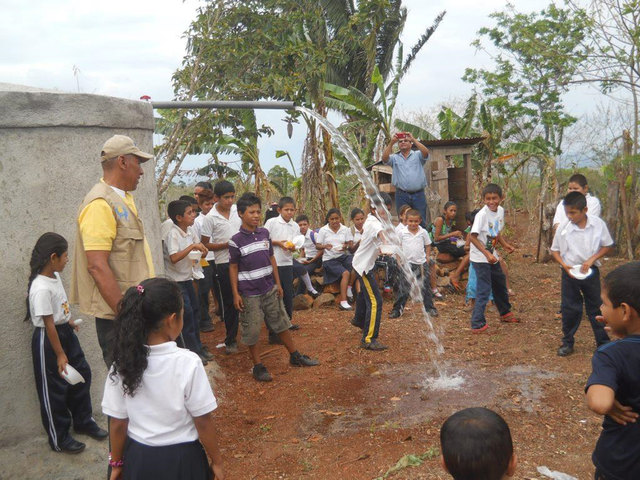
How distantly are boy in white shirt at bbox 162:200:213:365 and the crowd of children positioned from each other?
0.01 meters

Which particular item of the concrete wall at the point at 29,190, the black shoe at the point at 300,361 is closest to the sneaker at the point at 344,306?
the black shoe at the point at 300,361

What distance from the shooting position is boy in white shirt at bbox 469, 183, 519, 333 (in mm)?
6637

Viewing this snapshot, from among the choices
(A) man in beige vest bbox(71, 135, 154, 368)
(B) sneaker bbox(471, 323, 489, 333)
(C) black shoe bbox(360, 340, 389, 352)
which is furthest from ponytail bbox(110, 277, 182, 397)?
(B) sneaker bbox(471, 323, 489, 333)

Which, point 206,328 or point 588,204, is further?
point 206,328

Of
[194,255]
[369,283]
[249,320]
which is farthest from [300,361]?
[194,255]

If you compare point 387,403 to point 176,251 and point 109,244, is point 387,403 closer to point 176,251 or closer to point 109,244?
point 176,251

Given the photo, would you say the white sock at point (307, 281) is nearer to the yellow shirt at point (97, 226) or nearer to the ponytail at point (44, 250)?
the ponytail at point (44, 250)

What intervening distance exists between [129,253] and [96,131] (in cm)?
138

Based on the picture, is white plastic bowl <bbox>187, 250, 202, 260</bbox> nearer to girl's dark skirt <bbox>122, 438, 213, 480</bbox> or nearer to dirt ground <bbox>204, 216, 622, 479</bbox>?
dirt ground <bbox>204, 216, 622, 479</bbox>

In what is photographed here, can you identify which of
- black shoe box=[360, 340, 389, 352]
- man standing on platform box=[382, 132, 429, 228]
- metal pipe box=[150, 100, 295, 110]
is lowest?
black shoe box=[360, 340, 389, 352]

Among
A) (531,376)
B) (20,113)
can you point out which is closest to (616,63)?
(531,376)

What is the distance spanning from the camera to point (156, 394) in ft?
7.48

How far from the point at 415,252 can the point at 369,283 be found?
1.75m

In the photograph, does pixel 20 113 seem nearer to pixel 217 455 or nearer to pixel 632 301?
pixel 217 455
